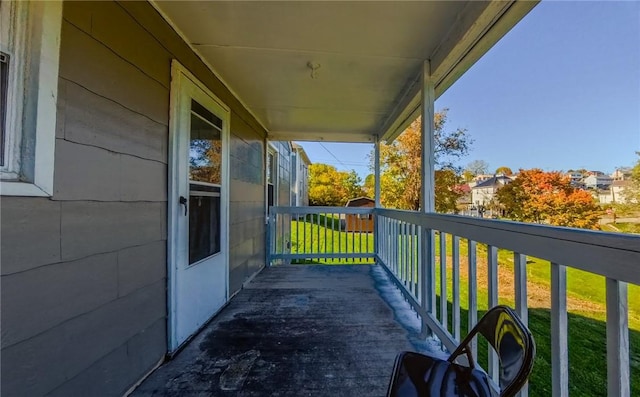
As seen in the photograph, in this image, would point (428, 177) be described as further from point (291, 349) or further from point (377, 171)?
point (377, 171)

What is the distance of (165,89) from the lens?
1882 mm

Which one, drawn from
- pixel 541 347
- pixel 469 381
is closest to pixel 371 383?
pixel 469 381

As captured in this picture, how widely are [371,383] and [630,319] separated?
126cm

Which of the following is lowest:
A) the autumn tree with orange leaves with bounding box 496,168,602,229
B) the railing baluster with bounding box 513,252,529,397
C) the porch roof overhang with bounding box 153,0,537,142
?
the railing baluster with bounding box 513,252,529,397

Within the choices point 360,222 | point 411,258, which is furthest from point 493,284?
point 360,222

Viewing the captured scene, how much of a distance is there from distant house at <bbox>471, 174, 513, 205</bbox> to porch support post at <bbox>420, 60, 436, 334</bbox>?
534 millimetres

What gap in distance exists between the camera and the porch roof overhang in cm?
169

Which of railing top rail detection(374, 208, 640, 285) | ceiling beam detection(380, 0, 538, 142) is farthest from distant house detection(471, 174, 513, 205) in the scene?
ceiling beam detection(380, 0, 538, 142)

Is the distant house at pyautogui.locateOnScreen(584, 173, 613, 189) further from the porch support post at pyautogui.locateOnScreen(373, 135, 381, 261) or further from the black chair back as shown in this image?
the porch support post at pyautogui.locateOnScreen(373, 135, 381, 261)

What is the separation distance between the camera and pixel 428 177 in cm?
232

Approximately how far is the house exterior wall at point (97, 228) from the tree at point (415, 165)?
207 cm

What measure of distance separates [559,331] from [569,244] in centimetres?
35

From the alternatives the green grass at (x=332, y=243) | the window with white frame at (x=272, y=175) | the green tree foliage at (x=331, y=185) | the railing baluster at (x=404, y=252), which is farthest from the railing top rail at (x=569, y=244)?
the green tree foliage at (x=331, y=185)

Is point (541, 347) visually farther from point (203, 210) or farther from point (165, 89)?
point (165, 89)
